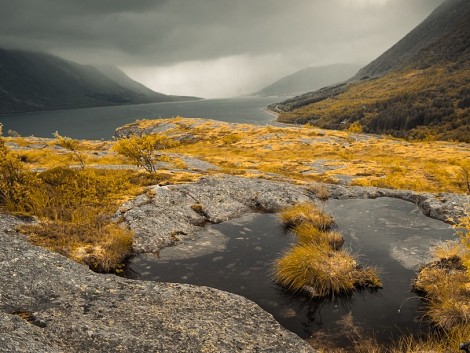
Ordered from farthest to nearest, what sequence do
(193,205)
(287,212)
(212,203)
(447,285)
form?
(212,203) < (193,205) < (287,212) < (447,285)

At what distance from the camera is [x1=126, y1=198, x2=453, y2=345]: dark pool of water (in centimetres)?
1800

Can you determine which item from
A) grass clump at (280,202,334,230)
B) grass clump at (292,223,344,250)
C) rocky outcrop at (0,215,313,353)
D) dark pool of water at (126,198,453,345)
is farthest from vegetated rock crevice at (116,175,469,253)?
rocky outcrop at (0,215,313,353)

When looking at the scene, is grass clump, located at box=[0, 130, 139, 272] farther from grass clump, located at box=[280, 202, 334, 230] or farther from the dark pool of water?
grass clump, located at box=[280, 202, 334, 230]

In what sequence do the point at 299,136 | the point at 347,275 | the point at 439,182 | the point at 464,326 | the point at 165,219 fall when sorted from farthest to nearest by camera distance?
the point at 299,136
the point at 439,182
the point at 165,219
the point at 347,275
the point at 464,326

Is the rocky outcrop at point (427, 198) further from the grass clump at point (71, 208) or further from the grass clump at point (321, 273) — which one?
the grass clump at point (71, 208)

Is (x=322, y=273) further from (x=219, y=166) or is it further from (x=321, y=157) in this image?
(x=321, y=157)

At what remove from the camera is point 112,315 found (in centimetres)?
1574

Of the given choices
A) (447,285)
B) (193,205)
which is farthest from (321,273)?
(193,205)

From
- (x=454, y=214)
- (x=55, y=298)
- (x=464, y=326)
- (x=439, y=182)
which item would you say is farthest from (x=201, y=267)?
(x=439, y=182)

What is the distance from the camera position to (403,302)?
1934 centimetres

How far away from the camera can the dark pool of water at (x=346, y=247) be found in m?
18.0

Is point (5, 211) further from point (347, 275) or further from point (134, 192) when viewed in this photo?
point (347, 275)

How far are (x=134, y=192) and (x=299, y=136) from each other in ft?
242

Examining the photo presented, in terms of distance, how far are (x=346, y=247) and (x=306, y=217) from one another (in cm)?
533
